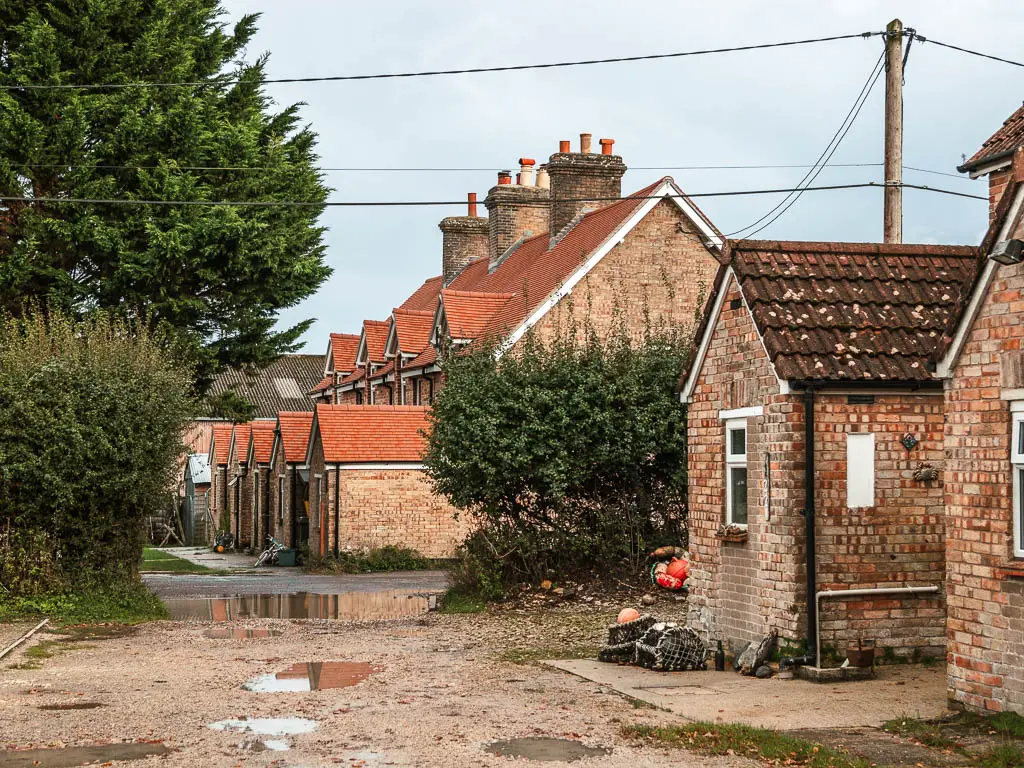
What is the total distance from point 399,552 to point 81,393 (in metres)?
15.3

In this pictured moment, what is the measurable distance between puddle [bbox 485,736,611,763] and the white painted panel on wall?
16.4 feet

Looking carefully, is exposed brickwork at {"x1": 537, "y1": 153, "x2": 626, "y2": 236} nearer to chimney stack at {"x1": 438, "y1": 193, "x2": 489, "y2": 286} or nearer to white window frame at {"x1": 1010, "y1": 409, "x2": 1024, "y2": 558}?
chimney stack at {"x1": 438, "y1": 193, "x2": 489, "y2": 286}

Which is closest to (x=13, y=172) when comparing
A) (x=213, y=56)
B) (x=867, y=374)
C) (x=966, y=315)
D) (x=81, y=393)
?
(x=213, y=56)

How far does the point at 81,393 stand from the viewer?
2002 centimetres

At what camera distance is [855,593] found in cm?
1362

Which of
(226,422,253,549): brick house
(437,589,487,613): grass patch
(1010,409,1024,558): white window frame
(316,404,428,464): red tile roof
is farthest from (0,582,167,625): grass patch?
(226,422,253,549): brick house

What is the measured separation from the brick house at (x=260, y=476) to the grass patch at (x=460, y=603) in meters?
23.0

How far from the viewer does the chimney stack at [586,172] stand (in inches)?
1378

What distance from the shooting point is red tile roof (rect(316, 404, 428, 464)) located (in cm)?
3456

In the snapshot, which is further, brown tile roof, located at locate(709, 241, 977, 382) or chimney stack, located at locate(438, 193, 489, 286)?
chimney stack, located at locate(438, 193, 489, 286)

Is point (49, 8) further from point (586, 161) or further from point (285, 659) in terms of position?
point (285, 659)

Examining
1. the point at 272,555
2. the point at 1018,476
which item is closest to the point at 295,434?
the point at 272,555

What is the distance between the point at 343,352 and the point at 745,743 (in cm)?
4309

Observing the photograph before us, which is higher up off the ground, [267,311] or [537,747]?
[267,311]
